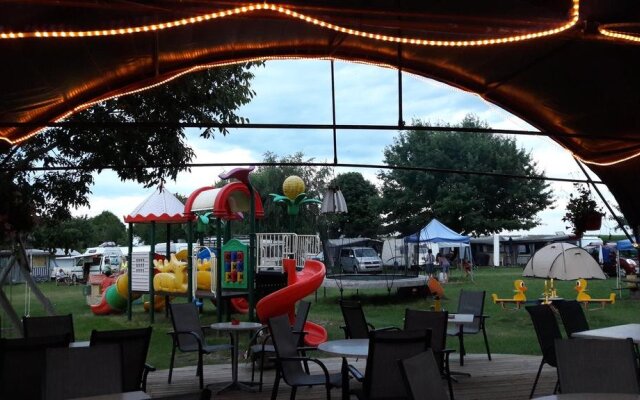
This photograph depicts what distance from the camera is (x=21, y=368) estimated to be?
4508 mm

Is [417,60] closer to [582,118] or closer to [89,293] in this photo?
[582,118]

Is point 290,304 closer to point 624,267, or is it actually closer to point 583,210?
point 583,210

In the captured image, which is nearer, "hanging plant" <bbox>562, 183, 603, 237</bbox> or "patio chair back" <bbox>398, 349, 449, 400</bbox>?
"patio chair back" <bbox>398, 349, 449, 400</bbox>

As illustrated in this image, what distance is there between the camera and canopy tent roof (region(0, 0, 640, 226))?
5449mm

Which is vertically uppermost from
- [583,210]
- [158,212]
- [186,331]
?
[158,212]

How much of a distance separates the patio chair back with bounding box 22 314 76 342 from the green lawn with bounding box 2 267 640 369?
3.47 metres

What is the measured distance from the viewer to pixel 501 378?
26.0 feet

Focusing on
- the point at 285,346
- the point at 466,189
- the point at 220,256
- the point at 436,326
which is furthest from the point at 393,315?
the point at 466,189

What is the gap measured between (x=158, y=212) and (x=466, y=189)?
25.8 meters

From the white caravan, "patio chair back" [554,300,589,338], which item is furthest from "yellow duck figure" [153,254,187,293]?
the white caravan

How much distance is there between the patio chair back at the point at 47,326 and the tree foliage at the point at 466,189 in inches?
1348

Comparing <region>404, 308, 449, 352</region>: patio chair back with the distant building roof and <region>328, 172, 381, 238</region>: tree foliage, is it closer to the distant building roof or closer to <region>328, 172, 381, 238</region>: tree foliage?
<region>328, 172, 381, 238</region>: tree foliage

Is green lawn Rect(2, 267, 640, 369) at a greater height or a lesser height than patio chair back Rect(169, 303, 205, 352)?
lesser

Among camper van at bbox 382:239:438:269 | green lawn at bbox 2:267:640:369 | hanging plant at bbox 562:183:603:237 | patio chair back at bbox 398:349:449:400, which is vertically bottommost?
green lawn at bbox 2:267:640:369
